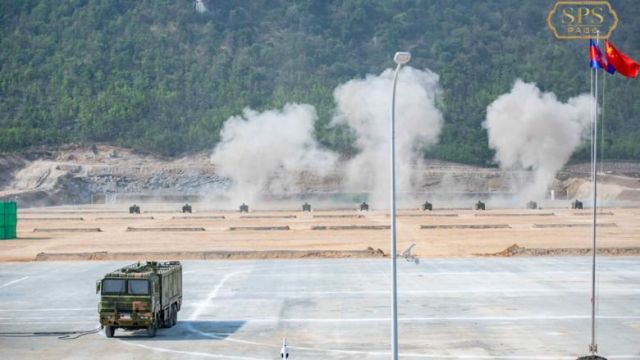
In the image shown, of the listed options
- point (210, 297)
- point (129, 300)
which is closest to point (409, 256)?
point (210, 297)

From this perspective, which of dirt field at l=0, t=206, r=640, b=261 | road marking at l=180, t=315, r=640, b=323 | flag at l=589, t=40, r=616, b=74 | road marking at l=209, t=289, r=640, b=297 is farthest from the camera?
dirt field at l=0, t=206, r=640, b=261

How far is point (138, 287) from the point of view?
35.6 metres

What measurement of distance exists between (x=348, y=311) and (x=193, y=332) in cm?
704

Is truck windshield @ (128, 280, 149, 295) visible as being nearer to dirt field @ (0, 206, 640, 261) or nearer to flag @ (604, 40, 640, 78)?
flag @ (604, 40, 640, 78)

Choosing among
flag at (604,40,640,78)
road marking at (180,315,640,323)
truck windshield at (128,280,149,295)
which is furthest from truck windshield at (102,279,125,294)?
flag at (604,40,640,78)

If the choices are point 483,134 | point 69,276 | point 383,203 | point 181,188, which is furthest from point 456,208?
point 69,276

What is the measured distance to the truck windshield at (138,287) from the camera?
117 ft

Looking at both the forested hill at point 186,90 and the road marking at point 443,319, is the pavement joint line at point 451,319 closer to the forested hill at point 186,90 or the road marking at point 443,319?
the road marking at point 443,319

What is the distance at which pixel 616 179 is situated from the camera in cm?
13800

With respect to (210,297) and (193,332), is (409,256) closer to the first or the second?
(210,297)

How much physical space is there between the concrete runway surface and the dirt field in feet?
27.4

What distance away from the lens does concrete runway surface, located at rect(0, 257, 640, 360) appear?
34281 millimetres

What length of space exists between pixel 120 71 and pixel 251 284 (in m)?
143

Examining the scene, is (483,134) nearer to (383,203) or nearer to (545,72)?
(545,72)
